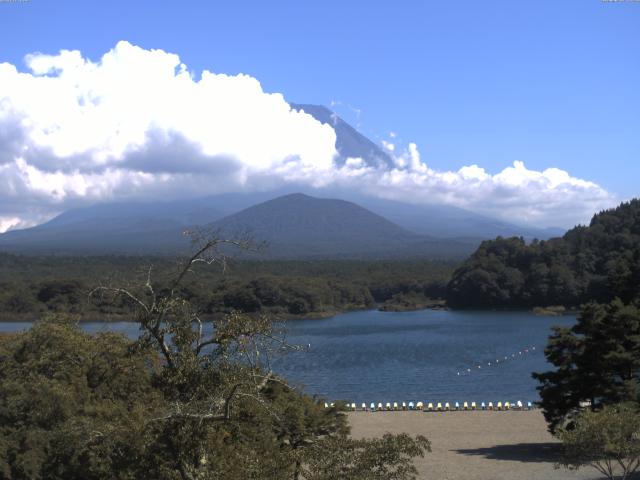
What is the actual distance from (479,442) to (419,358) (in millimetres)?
17255

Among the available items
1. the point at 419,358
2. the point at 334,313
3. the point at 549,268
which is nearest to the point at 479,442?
the point at 419,358

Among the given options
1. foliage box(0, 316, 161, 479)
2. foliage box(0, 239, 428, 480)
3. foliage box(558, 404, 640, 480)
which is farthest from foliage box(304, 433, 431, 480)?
foliage box(558, 404, 640, 480)

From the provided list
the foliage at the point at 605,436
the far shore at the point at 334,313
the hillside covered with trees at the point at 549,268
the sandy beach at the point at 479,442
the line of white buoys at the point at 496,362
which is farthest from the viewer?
the hillside covered with trees at the point at 549,268

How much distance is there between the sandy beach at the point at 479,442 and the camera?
46.0 feet

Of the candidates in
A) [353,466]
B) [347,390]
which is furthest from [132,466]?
A: [347,390]

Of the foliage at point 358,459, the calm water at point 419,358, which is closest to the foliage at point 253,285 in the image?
the calm water at point 419,358

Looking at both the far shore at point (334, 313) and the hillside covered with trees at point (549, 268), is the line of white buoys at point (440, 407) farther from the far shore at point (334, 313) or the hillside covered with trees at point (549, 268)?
the hillside covered with trees at point (549, 268)

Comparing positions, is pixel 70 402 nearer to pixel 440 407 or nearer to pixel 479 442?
pixel 479 442

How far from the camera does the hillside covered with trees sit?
Answer: 194 ft

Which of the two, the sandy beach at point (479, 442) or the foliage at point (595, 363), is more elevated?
the foliage at point (595, 363)

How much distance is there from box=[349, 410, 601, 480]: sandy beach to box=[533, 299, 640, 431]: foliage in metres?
1.23

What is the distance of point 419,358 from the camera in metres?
34.8

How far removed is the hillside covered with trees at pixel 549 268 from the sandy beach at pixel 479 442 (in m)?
37.5

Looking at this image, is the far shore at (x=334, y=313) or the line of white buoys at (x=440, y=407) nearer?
the line of white buoys at (x=440, y=407)
